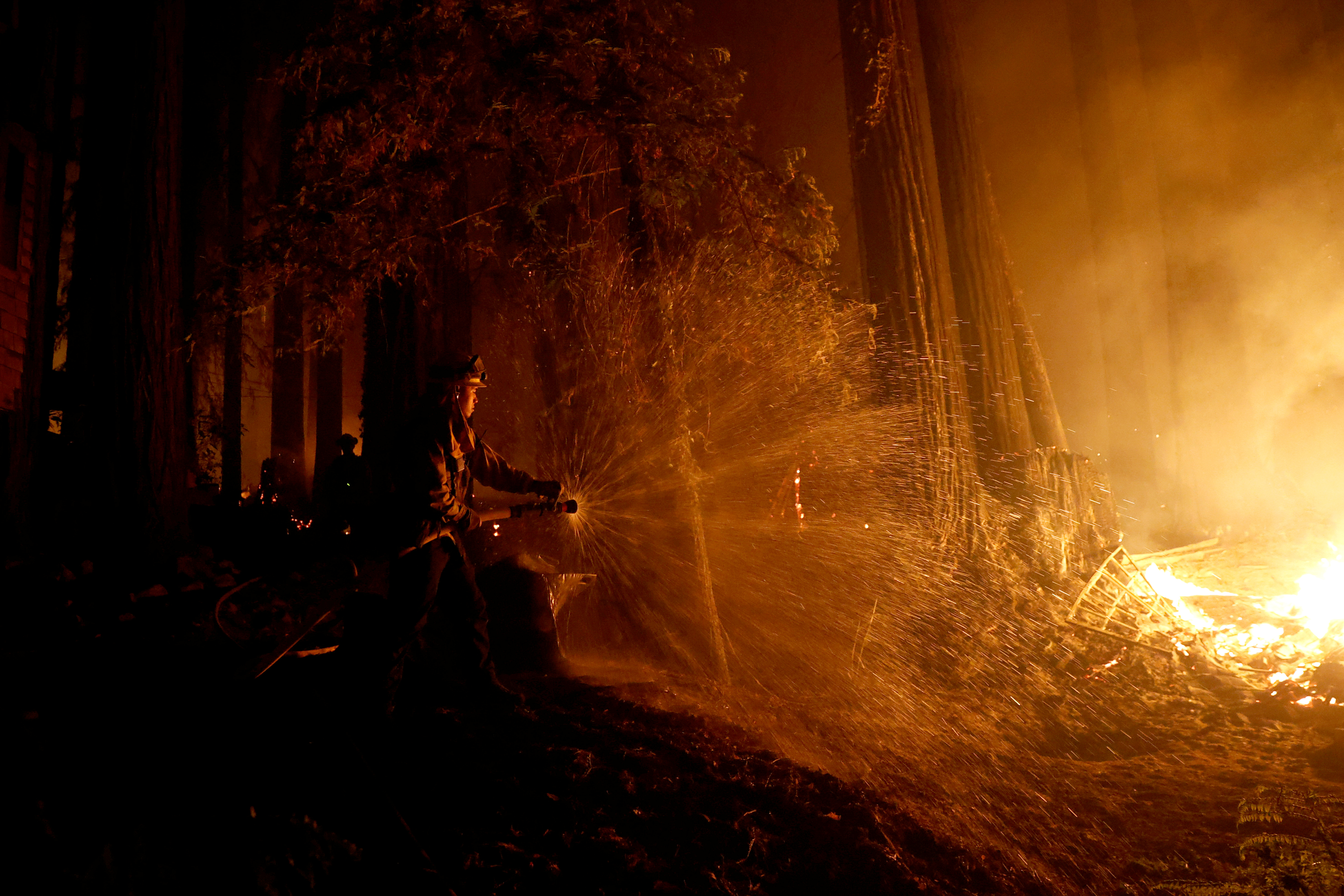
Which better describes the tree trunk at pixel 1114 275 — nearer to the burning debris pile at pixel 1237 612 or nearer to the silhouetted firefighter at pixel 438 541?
the burning debris pile at pixel 1237 612

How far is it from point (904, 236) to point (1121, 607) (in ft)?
14.8

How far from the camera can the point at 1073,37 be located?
13.8 meters

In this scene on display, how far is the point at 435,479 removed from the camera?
4344 millimetres

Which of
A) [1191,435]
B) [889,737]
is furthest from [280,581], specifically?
[1191,435]

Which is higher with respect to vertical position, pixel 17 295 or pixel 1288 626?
pixel 17 295

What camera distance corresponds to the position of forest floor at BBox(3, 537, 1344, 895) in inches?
112

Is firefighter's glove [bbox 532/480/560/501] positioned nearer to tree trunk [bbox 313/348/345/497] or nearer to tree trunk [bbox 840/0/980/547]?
tree trunk [bbox 840/0/980/547]

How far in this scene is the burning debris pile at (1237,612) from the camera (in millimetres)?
6527

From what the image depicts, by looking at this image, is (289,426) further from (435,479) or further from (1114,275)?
(1114,275)

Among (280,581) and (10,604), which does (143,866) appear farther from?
(280,581)

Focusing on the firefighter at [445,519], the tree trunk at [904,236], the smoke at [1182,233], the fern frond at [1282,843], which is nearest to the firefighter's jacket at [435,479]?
the firefighter at [445,519]

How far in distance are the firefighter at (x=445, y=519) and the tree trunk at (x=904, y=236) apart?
493cm

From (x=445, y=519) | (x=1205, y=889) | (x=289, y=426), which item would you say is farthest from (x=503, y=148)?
(x=289, y=426)

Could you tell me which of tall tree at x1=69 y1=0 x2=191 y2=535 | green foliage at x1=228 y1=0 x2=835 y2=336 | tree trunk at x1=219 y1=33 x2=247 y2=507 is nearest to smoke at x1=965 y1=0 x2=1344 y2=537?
green foliage at x1=228 y1=0 x2=835 y2=336
